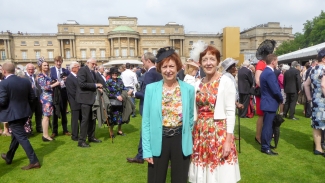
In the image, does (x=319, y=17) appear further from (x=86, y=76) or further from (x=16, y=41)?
(x=16, y=41)

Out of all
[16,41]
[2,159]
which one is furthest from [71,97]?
[16,41]

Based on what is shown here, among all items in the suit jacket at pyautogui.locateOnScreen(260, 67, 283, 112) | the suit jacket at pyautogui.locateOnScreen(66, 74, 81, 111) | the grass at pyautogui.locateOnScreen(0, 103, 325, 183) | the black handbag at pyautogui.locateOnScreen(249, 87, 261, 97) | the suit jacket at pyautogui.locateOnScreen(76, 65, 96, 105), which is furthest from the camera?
the suit jacket at pyautogui.locateOnScreen(66, 74, 81, 111)

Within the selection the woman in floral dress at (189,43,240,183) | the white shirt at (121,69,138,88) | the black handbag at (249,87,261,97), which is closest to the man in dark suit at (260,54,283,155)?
the black handbag at (249,87,261,97)

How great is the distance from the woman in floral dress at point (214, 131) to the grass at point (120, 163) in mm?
1616

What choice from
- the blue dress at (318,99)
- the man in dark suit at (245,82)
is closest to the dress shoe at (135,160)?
the blue dress at (318,99)

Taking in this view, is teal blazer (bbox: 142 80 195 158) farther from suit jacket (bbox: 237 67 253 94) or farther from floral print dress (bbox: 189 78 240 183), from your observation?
suit jacket (bbox: 237 67 253 94)

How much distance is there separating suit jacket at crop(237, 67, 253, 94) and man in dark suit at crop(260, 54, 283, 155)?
11.3 feet

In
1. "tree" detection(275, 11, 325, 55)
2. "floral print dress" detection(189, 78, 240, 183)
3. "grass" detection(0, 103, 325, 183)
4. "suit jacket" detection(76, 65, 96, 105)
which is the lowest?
"grass" detection(0, 103, 325, 183)

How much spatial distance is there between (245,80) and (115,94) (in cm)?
479

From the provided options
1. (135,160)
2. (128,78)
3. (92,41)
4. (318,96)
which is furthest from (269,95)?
(92,41)

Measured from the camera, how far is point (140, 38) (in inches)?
2434

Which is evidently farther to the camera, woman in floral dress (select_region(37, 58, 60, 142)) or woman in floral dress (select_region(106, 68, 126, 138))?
woman in floral dress (select_region(106, 68, 126, 138))

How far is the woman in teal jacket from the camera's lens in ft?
7.68

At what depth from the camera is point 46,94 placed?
614 centimetres
